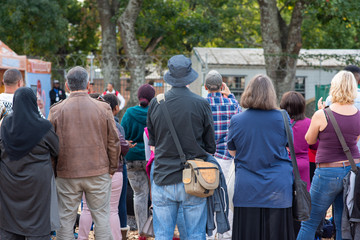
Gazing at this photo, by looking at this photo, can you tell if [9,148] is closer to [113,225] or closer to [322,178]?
[113,225]

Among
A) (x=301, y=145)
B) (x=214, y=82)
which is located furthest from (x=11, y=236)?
(x=301, y=145)

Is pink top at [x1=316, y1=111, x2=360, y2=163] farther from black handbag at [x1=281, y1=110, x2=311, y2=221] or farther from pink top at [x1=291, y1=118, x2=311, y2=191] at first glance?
black handbag at [x1=281, y1=110, x2=311, y2=221]

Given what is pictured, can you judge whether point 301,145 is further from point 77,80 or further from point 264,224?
point 77,80

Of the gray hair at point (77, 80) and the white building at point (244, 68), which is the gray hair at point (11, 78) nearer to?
the gray hair at point (77, 80)

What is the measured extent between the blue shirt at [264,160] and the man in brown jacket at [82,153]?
127cm

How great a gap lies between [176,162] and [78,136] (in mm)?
997

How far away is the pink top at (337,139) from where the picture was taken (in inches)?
175

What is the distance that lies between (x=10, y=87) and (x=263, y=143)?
118 inches

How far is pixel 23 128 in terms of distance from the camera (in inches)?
161

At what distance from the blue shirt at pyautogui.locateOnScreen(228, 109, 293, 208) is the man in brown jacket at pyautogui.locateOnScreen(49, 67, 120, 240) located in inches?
50.2

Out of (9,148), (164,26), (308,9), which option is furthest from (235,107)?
(164,26)

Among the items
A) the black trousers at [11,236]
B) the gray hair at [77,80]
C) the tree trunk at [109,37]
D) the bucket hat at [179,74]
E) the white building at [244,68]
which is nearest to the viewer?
the bucket hat at [179,74]

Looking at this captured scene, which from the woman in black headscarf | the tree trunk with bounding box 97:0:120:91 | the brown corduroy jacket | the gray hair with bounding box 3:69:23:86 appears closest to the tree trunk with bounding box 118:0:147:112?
the tree trunk with bounding box 97:0:120:91

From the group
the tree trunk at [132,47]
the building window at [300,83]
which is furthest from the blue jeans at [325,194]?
the building window at [300,83]
